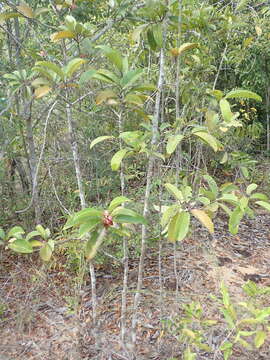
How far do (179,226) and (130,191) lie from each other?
179 cm

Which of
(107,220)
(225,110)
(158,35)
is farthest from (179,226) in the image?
(158,35)

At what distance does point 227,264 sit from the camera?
2607 millimetres

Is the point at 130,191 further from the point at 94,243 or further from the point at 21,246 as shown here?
the point at 94,243

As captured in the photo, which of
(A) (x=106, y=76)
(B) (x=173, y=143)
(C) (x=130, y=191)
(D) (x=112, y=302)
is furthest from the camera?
(C) (x=130, y=191)

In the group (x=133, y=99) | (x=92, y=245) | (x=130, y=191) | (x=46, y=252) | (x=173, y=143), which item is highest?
(x=133, y=99)

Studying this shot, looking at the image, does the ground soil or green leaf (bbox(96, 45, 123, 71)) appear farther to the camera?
the ground soil

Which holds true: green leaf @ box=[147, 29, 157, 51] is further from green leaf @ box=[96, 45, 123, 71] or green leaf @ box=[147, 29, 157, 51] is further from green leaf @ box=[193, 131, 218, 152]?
green leaf @ box=[193, 131, 218, 152]

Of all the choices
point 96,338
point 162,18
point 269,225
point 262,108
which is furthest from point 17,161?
point 262,108

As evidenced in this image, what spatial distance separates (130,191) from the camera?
278cm

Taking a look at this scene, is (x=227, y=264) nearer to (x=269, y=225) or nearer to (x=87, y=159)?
(x=269, y=225)

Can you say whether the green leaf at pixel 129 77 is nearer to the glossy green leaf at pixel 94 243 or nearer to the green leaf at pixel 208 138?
the green leaf at pixel 208 138

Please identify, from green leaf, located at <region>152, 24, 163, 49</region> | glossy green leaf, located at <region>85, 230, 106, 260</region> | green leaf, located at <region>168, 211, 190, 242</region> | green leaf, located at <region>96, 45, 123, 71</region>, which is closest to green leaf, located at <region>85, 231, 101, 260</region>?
glossy green leaf, located at <region>85, 230, 106, 260</region>

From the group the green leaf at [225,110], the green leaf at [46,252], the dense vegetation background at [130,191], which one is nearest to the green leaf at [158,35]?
the dense vegetation background at [130,191]

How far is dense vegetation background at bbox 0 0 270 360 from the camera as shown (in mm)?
1171
